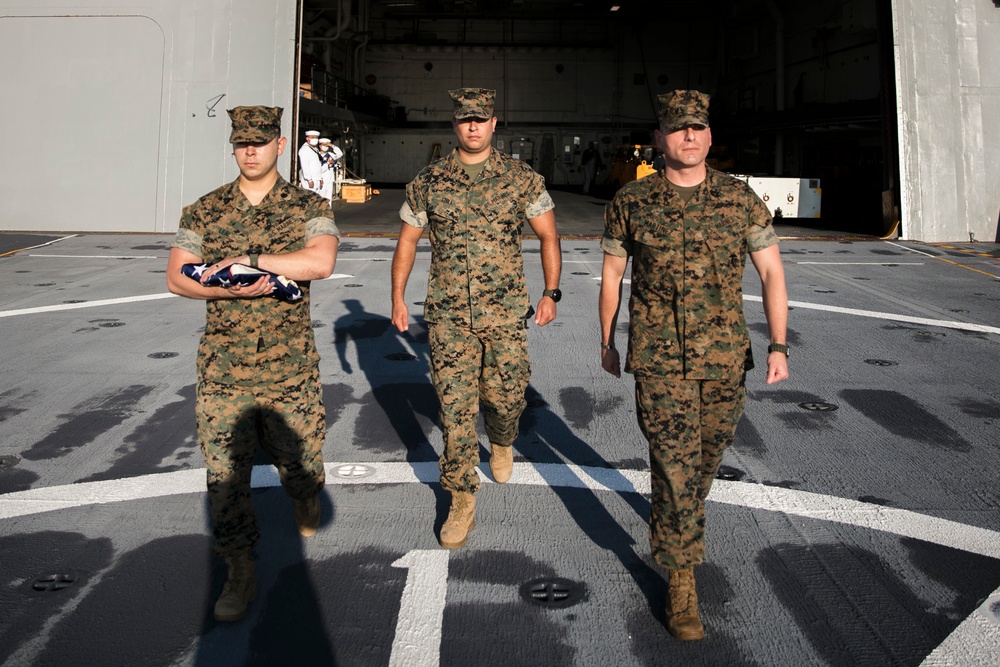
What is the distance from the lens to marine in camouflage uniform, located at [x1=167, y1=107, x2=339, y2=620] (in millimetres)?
3088

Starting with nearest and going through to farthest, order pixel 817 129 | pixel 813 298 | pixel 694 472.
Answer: pixel 694 472
pixel 813 298
pixel 817 129

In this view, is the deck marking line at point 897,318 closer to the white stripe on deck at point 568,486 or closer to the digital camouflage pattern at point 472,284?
the white stripe on deck at point 568,486

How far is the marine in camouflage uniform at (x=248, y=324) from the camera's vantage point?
3088mm

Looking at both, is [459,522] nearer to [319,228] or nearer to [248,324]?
[248,324]

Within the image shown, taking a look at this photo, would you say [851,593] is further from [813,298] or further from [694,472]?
[813,298]

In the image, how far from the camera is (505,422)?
13.0ft

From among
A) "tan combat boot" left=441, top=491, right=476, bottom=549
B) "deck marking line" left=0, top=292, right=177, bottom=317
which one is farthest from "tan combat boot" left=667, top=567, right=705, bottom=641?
"deck marking line" left=0, top=292, right=177, bottom=317

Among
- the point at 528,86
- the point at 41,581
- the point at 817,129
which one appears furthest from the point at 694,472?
the point at 528,86

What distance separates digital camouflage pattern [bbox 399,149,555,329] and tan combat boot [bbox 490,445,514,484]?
0.69 m

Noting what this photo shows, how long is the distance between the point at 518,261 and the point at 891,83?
12.5 m

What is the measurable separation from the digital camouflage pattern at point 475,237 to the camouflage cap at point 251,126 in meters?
0.78

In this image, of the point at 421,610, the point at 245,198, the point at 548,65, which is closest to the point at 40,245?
the point at 245,198

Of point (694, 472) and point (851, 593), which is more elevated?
point (694, 472)

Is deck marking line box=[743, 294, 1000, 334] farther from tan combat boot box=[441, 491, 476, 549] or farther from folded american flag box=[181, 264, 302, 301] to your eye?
folded american flag box=[181, 264, 302, 301]
